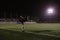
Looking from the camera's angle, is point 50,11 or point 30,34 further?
point 50,11

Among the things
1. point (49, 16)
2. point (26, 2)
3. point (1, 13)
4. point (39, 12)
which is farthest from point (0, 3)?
point (49, 16)

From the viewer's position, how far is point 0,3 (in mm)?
51719

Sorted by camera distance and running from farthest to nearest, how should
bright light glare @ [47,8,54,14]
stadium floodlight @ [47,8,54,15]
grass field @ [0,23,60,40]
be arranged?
stadium floodlight @ [47,8,54,15] → bright light glare @ [47,8,54,14] → grass field @ [0,23,60,40]

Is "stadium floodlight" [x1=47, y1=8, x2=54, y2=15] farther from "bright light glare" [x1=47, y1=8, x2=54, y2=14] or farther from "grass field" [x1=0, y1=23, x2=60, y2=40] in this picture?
"grass field" [x1=0, y1=23, x2=60, y2=40]

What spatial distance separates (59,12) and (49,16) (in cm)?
338

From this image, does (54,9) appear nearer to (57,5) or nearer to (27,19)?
(57,5)

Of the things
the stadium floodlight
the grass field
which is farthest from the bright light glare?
the grass field

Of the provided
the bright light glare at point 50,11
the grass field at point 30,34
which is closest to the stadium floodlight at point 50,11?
the bright light glare at point 50,11

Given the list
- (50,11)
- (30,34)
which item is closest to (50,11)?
(50,11)

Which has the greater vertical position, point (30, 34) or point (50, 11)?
point (50, 11)

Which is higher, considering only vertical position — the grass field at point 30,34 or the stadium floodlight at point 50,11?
the stadium floodlight at point 50,11

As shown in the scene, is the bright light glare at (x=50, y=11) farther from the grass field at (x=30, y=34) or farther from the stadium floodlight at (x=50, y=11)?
the grass field at (x=30, y=34)

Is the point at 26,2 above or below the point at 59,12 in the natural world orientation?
above

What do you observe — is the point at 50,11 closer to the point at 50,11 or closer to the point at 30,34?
the point at 50,11
